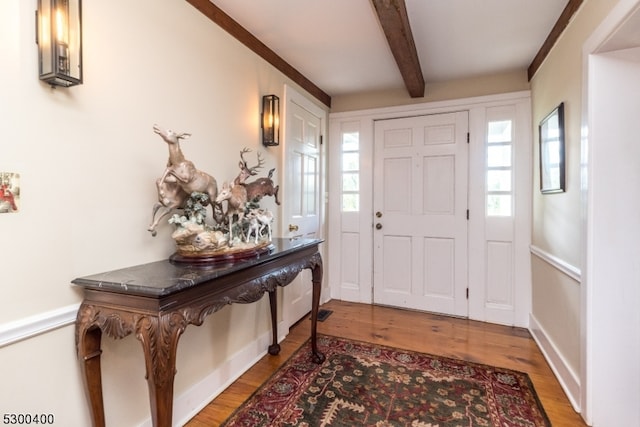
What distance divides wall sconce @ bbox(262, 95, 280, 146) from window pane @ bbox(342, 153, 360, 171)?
52.6 inches

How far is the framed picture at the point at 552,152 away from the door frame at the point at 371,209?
0.42 m

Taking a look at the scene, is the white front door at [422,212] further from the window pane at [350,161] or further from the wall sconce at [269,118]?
the wall sconce at [269,118]

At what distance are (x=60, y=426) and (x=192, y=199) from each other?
3.29 feet

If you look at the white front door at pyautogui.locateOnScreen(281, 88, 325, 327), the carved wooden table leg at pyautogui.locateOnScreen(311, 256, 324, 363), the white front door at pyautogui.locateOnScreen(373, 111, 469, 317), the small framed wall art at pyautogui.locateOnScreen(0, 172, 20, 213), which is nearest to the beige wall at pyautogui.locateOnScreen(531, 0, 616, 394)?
the white front door at pyautogui.locateOnScreen(373, 111, 469, 317)

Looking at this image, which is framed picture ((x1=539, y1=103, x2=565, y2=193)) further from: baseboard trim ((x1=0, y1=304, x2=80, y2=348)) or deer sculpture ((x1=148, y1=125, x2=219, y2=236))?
baseboard trim ((x1=0, y1=304, x2=80, y2=348))

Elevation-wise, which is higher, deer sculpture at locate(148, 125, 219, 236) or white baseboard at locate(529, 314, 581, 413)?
deer sculpture at locate(148, 125, 219, 236)

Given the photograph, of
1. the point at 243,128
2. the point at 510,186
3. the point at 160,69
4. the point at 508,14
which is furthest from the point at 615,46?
the point at 160,69

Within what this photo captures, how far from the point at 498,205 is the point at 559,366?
144 centimetres

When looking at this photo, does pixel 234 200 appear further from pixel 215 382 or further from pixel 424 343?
pixel 424 343

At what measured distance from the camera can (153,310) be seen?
1131 mm

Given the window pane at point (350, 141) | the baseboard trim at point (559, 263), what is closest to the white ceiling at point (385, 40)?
the window pane at point (350, 141)

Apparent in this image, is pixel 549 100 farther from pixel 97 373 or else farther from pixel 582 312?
pixel 97 373

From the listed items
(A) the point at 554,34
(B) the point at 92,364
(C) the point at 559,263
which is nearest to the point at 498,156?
(A) the point at 554,34

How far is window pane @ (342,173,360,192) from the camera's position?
3.60 m
